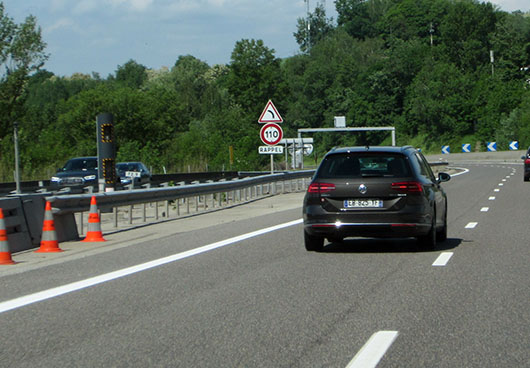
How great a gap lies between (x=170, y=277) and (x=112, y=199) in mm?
7008

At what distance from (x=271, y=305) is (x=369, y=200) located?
412cm

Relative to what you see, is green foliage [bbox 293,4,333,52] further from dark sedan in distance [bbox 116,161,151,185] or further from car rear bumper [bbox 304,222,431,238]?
car rear bumper [bbox 304,222,431,238]

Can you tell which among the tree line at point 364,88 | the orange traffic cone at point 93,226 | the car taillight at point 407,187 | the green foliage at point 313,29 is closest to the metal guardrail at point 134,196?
the orange traffic cone at point 93,226

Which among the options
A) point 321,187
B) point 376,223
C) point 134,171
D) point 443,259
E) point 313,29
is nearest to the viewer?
point 443,259

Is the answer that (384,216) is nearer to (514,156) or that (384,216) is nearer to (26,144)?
(26,144)

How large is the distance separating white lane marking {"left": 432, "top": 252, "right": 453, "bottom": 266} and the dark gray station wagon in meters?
0.38

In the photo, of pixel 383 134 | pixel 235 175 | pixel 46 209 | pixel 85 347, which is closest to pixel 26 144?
pixel 235 175

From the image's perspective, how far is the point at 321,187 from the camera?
11664mm

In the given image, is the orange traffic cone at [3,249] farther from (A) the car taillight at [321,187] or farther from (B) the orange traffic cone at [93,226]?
(A) the car taillight at [321,187]

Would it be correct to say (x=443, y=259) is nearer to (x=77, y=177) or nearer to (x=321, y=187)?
(x=321, y=187)

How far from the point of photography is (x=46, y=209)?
42.5ft

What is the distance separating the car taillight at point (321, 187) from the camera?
A: 11602 millimetres

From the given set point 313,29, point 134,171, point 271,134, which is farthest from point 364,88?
point 271,134

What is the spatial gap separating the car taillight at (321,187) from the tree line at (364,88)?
205 feet
